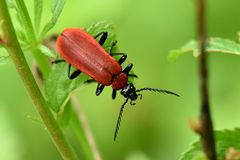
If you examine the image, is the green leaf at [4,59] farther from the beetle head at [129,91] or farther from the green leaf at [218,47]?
the beetle head at [129,91]

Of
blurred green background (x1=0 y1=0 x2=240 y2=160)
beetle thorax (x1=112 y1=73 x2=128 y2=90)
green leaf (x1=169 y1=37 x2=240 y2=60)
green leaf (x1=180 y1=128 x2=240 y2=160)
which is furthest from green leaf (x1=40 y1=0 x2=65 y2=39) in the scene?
blurred green background (x1=0 y1=0 x2=240 y2=160)

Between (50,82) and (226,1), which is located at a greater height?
(226,1)

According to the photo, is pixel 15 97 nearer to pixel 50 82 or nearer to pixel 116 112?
pixel 116 112

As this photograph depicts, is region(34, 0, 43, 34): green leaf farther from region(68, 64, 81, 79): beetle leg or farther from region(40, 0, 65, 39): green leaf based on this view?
region(68, 64, 81, 79): beetle leg

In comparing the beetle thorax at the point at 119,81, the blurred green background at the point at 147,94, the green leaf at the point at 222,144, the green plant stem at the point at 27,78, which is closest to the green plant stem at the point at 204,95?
the green leaf at the point at 222,144

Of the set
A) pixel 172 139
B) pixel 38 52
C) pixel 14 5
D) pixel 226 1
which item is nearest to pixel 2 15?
pixel 14 5

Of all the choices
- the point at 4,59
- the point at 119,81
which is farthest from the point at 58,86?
Result: the point at 119,81
